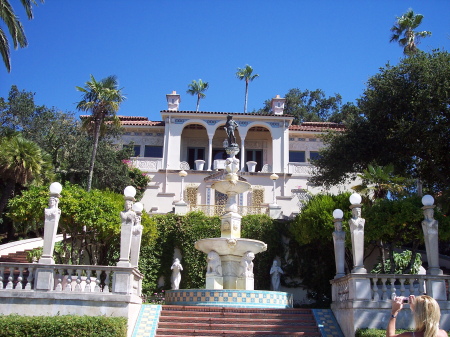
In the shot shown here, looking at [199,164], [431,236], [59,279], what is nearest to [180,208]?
[199,164]

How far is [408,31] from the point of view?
33.8 m

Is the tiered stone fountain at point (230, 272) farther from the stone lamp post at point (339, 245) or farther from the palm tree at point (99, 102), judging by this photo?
the palm tree at point (99, 102)

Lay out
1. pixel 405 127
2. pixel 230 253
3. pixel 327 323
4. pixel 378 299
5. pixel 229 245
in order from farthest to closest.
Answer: pixel 405 127 → pixel 230 253 → pixel 229 245 → pixel 327 323 → pixel 378 299

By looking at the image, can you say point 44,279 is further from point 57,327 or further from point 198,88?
point 198,88

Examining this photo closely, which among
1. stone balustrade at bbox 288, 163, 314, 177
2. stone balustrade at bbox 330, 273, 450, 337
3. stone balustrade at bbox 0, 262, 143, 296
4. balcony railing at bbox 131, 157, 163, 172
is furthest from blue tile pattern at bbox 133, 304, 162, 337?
stone balustrade at bbox 288, 163, 314, 177

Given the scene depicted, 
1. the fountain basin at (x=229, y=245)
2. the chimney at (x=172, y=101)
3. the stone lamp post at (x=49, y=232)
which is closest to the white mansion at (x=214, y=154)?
the chimney at (x=172, y=101)

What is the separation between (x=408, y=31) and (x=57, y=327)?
31.1 m

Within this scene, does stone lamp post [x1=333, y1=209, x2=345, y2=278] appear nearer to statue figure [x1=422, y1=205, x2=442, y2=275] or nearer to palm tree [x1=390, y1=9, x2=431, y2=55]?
statue figure [x1=422, y1=205, x2=442, y2=275]

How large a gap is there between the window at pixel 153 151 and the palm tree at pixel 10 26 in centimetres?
2095

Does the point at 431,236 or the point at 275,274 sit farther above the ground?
the point at 431,236

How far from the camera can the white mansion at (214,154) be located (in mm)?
36000

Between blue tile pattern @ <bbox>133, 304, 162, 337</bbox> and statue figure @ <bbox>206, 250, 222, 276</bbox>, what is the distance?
327cm

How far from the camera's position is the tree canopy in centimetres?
2198

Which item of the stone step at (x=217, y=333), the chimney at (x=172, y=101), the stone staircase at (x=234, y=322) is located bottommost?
the stone step at (x=217, y=333)
